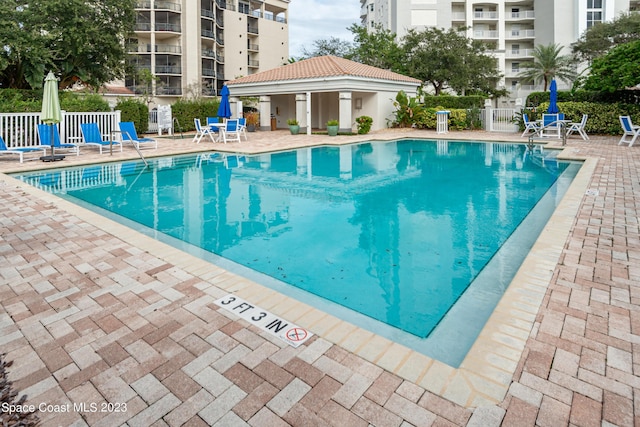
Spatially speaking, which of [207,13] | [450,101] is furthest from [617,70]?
[207,13]

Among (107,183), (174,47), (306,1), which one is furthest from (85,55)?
(306,1)

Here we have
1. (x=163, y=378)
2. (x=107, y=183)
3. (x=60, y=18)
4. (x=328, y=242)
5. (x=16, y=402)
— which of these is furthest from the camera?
(x=60, y=18)

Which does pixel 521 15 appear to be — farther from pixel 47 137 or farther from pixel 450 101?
pixel 47 137

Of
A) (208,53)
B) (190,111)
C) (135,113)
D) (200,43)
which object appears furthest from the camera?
(208,53)

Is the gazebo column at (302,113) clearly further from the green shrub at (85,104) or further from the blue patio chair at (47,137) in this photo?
the blue patio chair at (47,137)

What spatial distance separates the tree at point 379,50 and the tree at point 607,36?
63.5 ft

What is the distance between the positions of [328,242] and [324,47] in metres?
45.6

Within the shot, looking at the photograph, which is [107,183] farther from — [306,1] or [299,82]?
[306,1]

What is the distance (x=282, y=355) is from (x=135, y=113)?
19.9 m

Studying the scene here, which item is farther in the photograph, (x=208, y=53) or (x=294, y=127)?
(x=208, y=53)

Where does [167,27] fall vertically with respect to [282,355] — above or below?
above

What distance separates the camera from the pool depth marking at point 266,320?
2.82m

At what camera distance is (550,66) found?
43.4 m

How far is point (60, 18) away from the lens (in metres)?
18.6
